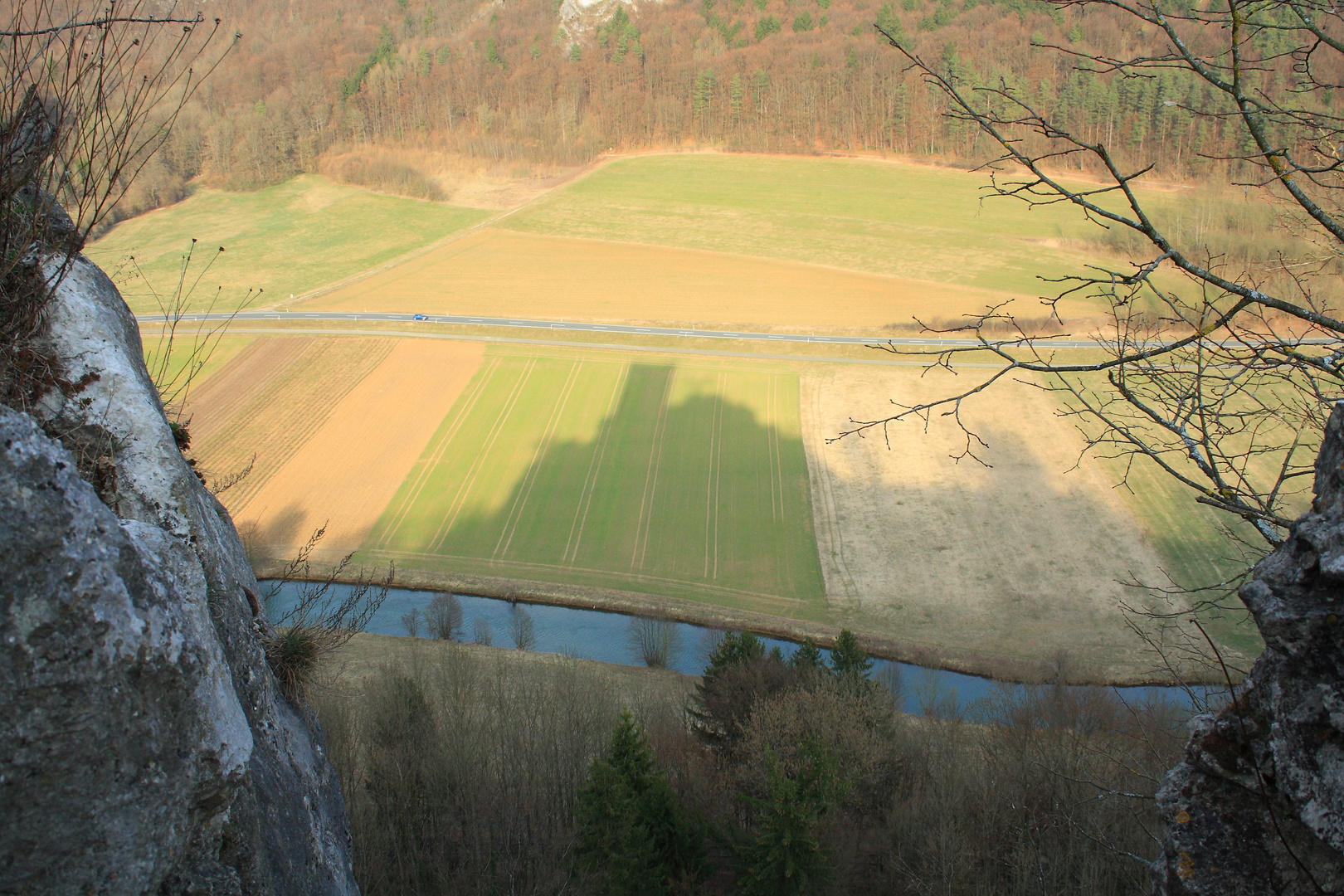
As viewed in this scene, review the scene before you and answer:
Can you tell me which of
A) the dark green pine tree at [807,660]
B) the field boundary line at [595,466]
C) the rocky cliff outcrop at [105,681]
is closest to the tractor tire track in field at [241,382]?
the field boundary line at [595,466]

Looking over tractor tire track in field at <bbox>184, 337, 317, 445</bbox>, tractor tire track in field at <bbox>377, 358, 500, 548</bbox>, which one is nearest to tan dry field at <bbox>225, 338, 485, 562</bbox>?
tractor tire track in field at <bbox>377, 358, 500, 548</bbox>

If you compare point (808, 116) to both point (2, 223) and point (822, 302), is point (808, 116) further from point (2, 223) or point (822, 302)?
point (2, 223)

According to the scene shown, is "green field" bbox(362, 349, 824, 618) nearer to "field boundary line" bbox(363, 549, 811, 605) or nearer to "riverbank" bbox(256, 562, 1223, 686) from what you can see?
"field boundary line" bbox(363, 549, 811, 605)

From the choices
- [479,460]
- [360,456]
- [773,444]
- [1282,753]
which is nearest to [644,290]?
[773,444]

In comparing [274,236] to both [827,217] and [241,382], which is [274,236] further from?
[827,217]

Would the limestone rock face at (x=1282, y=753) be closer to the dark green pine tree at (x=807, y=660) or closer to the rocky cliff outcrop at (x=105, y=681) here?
the rocky cliff outcrop at (x=105, y=681)
